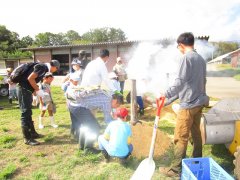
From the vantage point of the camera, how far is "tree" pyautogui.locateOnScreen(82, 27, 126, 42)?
77500 mm

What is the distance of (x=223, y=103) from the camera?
459cm

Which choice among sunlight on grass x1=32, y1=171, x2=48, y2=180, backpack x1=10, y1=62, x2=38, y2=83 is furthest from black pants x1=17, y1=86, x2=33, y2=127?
sunlight on grass x1=32, y1=171, x2=48, y2=180

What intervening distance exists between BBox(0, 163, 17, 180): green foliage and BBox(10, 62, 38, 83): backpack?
1728 millimetres

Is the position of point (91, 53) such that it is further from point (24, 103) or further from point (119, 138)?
point (119, 138)

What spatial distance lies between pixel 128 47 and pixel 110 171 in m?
18.9


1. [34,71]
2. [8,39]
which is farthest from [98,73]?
[8,39]

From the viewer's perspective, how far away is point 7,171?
4.15 metres

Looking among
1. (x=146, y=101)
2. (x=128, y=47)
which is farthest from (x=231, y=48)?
(x=146, y=101)

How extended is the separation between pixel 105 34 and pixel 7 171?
77587 mm

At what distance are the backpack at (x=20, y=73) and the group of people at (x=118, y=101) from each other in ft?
0.24

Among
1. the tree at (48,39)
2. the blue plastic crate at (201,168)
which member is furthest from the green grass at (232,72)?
the tree at (48,39)

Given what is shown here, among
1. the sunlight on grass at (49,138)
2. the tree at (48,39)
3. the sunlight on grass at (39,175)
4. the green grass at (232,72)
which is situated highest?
the tree at (48,39)

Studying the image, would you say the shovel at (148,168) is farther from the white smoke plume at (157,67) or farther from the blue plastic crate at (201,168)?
the white smoke plume at (157,67)

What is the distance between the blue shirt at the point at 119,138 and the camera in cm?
393
